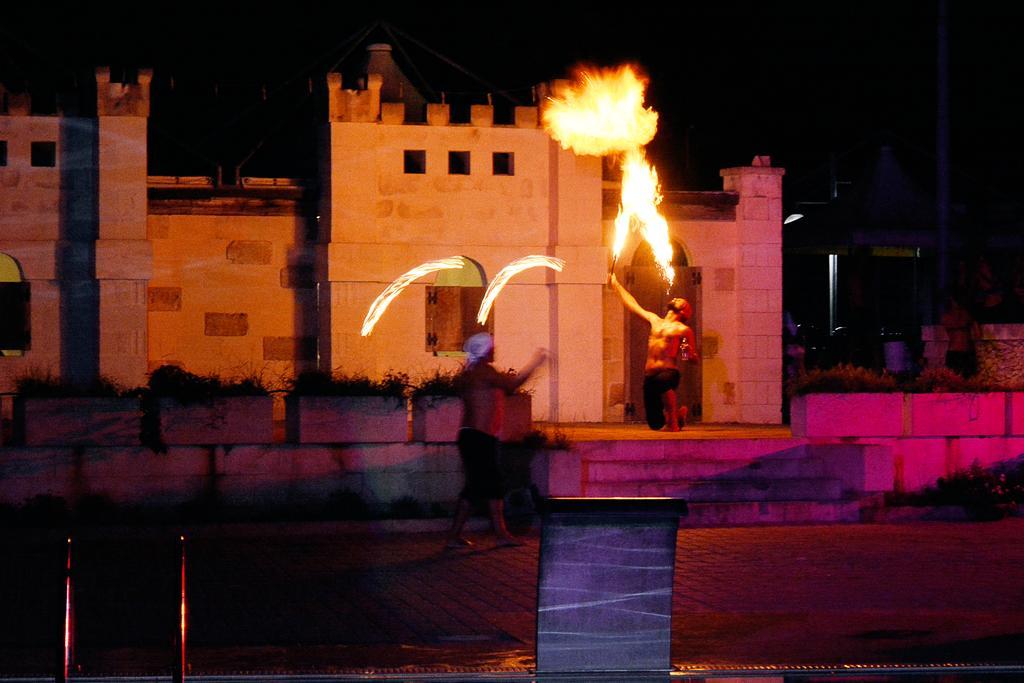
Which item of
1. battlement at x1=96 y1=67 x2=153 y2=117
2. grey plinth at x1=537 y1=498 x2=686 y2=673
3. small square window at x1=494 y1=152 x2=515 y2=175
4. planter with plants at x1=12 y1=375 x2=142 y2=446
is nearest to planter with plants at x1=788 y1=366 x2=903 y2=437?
small square window at x1=494 y1=152 x2=515 y2=175

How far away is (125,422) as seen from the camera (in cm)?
1614

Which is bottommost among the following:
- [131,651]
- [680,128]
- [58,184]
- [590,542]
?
[131,651]

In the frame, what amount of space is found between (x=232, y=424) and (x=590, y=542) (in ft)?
28.4

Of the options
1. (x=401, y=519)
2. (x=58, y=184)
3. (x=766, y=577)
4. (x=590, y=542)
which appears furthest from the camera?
(x=58, y=184)

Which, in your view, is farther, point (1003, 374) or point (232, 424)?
point (1003, 374)

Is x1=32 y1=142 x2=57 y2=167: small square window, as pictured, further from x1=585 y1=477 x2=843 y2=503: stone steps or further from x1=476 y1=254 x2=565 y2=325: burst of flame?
x1=585 y1=477 x2=843 y2=503: stone steps

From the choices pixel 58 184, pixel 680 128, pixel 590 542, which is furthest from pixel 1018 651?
pixel 680 128

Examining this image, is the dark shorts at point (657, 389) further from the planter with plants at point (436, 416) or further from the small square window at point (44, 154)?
the small square window at point (44, 154)

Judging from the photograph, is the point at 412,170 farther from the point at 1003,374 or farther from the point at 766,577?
the point at 766,577

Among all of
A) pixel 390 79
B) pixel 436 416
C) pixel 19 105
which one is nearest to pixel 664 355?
pixel 436 416

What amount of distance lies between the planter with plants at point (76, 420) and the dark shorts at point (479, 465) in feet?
12.3

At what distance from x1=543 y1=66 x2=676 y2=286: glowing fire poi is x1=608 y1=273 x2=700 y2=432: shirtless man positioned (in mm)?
2549

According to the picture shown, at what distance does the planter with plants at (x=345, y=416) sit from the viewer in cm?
1645

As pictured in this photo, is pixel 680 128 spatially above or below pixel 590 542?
above
